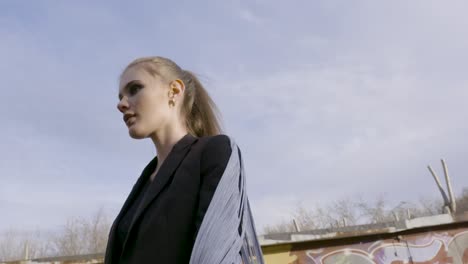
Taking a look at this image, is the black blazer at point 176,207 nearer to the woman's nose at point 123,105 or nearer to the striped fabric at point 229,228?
the striped fabric at point 229,228

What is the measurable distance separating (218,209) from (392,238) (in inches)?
317

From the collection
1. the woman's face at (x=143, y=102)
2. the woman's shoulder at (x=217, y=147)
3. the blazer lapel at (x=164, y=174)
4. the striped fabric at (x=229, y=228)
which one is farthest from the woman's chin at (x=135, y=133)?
the striped fabric at (x=229, y=228)

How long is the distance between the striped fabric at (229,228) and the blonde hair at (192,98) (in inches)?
20.3

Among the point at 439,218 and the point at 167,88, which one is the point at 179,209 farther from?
the point at 439,218

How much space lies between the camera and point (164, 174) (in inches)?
57.3

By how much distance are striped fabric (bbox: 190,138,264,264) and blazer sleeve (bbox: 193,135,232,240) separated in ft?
0.08

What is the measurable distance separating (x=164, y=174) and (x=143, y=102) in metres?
0.36

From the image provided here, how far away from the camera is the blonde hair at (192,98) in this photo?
1.80 m

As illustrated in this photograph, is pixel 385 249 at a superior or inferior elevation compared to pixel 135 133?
inferior

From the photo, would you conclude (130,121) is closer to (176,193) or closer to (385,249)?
(176,193)

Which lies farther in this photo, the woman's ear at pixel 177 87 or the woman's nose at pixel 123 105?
the woman's ear at pixel 177 87

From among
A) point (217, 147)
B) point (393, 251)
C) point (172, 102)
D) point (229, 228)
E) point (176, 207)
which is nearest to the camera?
→ point (229, 228)

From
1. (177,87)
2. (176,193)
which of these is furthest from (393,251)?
(176,193)

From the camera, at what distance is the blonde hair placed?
1.80 m
